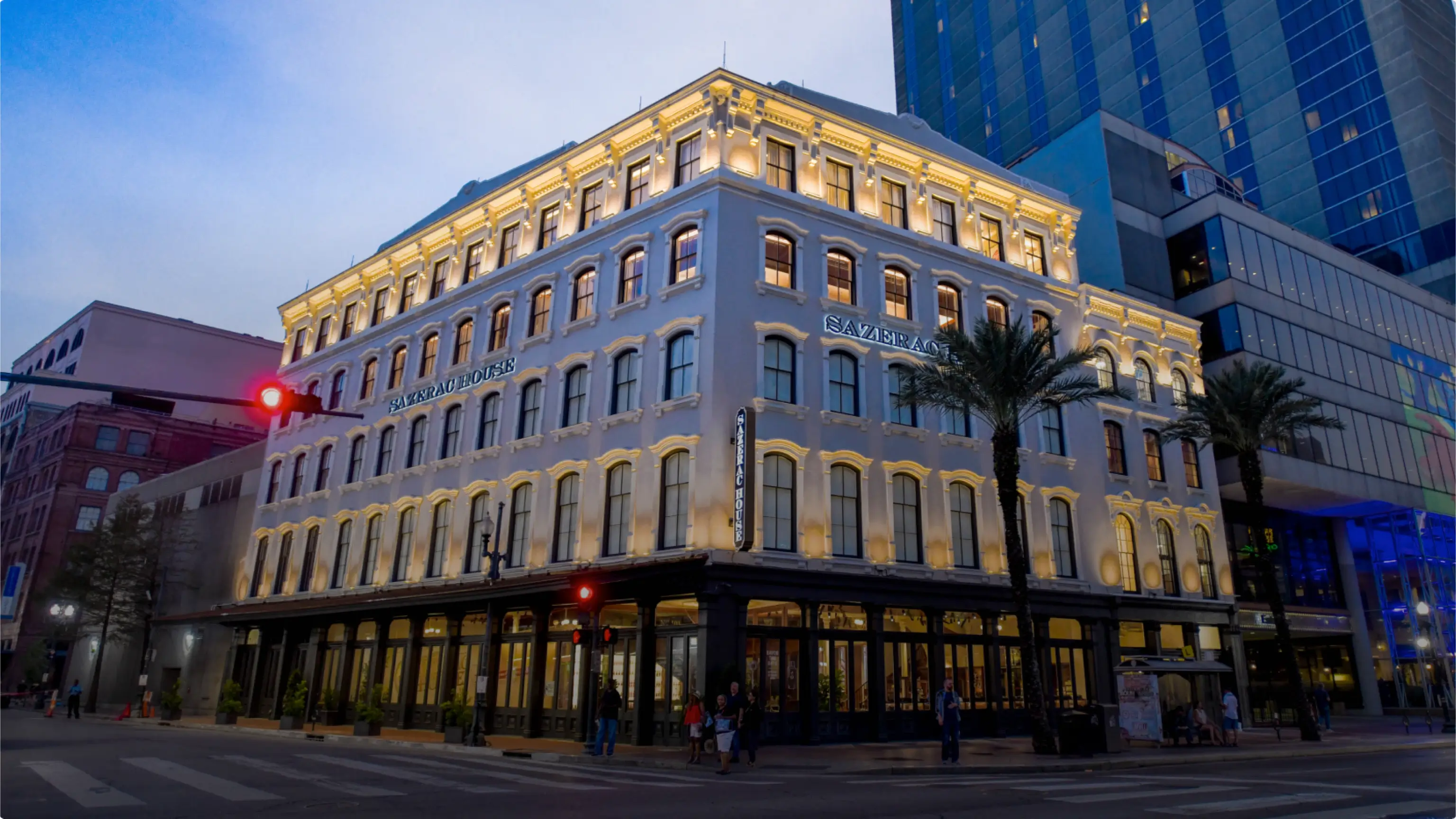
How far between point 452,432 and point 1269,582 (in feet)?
95.7

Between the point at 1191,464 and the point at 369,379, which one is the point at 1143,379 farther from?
the point at 369,379

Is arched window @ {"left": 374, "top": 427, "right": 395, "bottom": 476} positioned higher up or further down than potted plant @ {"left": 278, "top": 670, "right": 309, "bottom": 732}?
higher up

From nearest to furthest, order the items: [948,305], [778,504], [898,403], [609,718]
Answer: [609,718] < [778,504] < [898,403] < [948,305]

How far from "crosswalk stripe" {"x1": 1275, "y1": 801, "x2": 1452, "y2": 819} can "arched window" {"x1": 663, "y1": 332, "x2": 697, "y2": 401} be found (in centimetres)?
1755

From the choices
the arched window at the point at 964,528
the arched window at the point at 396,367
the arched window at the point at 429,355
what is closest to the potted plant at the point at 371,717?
the arched window at the point at 429,355

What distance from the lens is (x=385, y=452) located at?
3619cm

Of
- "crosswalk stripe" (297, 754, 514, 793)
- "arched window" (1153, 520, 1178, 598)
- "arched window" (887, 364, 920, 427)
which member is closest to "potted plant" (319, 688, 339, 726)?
"crosswalk stripe" (297, 754, 514, 793)

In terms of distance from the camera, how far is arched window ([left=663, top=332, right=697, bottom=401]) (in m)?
25.8

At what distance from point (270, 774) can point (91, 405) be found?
7221 cm

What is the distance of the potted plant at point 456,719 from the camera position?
77.8 ft

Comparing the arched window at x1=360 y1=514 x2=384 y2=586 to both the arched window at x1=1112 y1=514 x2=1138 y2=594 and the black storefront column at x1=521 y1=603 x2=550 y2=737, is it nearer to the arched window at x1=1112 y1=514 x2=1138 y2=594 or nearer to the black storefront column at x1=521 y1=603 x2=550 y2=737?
the black storefront column at x1=521 y1=603 x2=550 y2=737

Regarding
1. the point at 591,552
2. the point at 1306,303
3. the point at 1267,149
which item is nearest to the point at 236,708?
the point at 591,552

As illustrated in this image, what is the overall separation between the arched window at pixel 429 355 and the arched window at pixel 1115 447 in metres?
26.5

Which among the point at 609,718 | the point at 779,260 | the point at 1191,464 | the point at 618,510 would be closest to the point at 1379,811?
the point at 609,718
